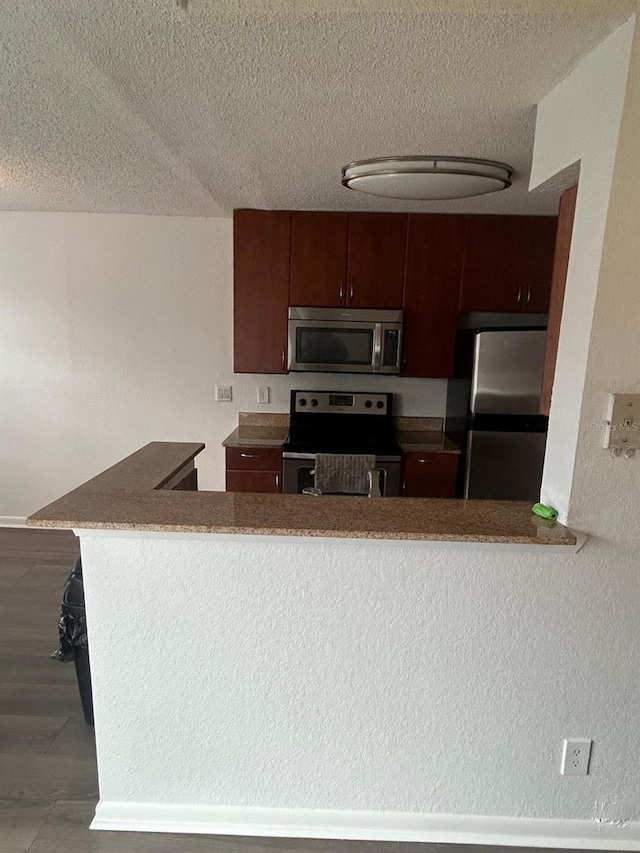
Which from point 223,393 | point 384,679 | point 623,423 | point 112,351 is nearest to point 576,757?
point 384,679

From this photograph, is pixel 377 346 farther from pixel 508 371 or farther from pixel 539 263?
pixel 539 263

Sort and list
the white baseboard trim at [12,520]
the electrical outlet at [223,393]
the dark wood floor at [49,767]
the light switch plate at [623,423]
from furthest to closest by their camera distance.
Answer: the white baseboard trim at [12,520]
the electrical outlet at [223,393]
the dark wood floor at [49,767]
the light switch plate at [623,423]

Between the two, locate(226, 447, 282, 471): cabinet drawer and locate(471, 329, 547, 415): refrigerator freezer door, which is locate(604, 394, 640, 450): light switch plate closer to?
locate(471, 329, 547, 415): refrigerator freezer door

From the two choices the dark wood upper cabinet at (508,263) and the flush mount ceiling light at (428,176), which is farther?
the dark wood upper cabinet at (508,263)

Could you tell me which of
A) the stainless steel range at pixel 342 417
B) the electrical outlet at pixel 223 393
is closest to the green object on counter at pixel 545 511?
the stainless steel range at pixel 342 417

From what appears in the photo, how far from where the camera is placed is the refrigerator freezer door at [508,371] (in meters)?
2.94

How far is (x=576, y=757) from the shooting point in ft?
4.94

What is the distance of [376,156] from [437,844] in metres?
2.29

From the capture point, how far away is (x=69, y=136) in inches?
77.7

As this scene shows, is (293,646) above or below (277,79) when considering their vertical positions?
below

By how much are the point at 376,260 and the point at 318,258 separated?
35cm

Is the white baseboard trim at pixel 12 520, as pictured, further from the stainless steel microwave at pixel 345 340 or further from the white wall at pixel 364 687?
the white wall at pixel 364 687

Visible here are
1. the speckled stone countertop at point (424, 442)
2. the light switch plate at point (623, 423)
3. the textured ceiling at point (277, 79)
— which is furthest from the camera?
the speckled stone countertop at point (424, 442)

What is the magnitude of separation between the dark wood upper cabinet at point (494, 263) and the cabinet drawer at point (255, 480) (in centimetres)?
155
